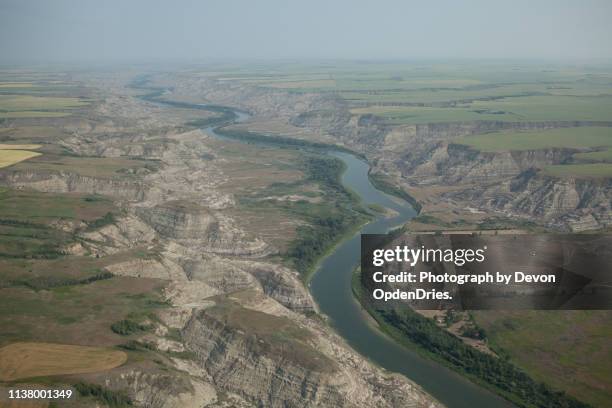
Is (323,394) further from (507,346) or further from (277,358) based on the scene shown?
(507,346)

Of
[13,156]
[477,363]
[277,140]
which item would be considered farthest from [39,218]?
[277,140]

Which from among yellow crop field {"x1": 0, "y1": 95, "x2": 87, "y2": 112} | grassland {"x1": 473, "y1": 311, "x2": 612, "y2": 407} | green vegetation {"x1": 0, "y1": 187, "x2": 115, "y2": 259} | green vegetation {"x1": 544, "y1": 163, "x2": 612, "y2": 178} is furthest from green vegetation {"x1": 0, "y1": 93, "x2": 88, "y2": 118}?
grassland {"x1": 473, "y1": 311, "x2": 612, "y2": 407}

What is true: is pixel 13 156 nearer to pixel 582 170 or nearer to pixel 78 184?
pixel 78 184

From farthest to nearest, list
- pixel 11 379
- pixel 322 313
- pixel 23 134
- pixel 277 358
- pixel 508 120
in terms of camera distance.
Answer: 1. pixel 508 120
2. pixel 23 134
3. pixel 322 313
4. pixel 277 358
5. pixel 11 379

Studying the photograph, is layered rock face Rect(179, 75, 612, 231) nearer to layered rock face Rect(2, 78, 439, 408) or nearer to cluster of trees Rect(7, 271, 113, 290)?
layered rock face Rect(2, 78, 439, 408)

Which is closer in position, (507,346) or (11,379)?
(11,379)

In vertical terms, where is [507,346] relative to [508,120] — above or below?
below

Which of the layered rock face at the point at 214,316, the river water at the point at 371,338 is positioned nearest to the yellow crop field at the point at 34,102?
the layered rock face at the point at 214,316

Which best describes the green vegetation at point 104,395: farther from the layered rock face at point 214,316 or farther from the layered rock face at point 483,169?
the layered rock face at point 483,169

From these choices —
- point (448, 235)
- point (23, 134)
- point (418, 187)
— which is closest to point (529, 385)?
point (448, 235)
